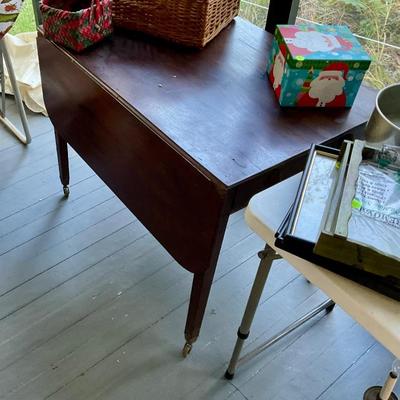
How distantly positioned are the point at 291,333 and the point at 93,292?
0.63 metres

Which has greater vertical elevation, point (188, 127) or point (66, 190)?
point (188, 127)

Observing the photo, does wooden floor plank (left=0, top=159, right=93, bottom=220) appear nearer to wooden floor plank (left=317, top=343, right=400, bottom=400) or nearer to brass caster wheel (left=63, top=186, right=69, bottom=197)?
brass caster wheel (left=63, top=186, right=69, bottom=197)

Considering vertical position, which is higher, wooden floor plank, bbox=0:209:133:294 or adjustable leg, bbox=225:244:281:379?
adjustable leg, bbox=225:244:281:379

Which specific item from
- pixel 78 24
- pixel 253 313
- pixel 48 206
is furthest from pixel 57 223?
pixel 253 313

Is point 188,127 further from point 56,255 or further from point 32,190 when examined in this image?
point 32,190

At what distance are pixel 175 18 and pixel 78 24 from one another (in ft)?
0.81

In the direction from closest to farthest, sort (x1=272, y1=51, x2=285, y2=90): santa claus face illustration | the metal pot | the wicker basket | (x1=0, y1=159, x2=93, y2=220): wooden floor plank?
the metal pot → (x1=272, y1=51, x2=285, y2=90): santa claus face illustration → the wicker basket → (x1=0, y1=159, x2=93, y2=220): wooden floor plank

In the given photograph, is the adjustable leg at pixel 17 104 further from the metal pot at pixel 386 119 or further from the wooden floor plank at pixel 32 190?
the metal pot at pixel 386 119

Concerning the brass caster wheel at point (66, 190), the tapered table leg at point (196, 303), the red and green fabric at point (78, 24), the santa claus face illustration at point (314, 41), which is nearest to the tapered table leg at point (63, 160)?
the brass caster wheel at point (66, 190)

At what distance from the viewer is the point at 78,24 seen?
1.13m

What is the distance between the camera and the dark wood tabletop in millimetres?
941

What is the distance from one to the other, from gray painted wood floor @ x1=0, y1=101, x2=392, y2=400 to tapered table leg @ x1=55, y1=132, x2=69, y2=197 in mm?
71

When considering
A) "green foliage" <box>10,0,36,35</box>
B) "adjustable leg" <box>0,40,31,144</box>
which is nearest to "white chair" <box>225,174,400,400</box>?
"adjustable leg" <box>0,40,31,144</box>

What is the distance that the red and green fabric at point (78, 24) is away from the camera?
114 cm
